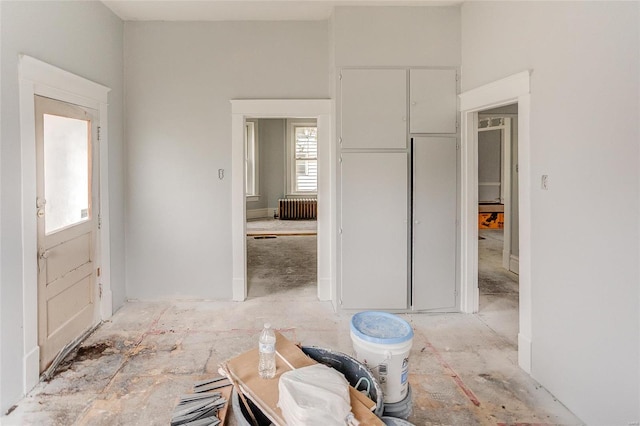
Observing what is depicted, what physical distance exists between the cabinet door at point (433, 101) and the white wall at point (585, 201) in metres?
0.99

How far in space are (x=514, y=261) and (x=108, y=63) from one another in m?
5.72

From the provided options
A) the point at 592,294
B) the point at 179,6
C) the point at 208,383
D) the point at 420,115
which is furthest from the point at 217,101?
the point at 592,294

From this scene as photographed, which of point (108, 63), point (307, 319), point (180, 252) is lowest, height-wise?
point (307, 319)

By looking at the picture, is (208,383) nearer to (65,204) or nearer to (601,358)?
(65,204)

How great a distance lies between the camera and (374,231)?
384cm

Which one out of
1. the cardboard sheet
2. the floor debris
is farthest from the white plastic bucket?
the floor debris

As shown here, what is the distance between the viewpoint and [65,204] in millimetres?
3059

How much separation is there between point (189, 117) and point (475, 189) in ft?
10.6

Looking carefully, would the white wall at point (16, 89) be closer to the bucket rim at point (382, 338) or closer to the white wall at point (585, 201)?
the bucket rim at point (382, 338)

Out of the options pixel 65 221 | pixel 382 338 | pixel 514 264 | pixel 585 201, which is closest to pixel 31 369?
pixel 65 221

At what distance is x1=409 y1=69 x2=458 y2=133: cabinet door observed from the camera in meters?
3.80

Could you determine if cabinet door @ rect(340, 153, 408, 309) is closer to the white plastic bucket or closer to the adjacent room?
the adjacent room

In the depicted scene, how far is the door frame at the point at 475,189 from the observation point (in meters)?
2.72

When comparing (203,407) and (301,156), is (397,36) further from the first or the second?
(301,156)
